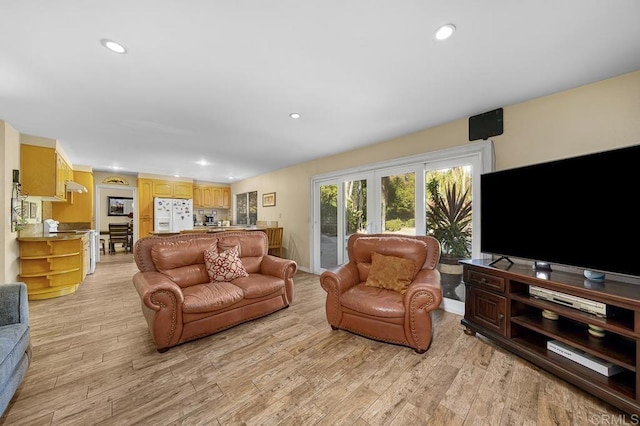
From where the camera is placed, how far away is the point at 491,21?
150 centimetres

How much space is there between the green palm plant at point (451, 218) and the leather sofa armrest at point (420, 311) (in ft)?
4.14

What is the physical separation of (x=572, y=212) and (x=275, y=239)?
4.85 metres

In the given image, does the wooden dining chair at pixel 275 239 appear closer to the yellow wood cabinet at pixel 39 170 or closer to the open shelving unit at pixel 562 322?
the yellow wood cabinet at pixel 39 170

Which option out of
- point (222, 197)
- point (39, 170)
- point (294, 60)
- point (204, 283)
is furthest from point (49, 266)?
point (222, 197)

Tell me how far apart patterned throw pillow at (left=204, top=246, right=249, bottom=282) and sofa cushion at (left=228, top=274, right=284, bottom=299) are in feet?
0.33

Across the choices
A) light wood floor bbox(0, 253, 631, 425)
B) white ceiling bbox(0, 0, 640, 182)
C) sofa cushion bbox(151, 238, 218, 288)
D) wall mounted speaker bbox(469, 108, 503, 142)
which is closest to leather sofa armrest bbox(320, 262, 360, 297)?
light wood floor bbox(0, 253, 631, 425)

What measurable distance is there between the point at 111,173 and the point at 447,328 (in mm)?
8701

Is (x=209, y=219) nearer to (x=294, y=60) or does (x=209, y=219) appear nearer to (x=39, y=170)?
(x=39, y=170)

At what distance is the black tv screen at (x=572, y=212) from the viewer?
168cm

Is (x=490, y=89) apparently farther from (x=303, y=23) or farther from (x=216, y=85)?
(x=216, y=85)

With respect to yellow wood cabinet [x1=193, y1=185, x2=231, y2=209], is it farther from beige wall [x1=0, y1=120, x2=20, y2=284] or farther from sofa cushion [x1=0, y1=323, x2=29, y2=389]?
sofa cushion [x1=0, y1=323, x2=29, y2=389]

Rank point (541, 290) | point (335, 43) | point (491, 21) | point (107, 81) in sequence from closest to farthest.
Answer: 1. point (491, 21)
2. point (335, 43)
3. point (541, 290)
4. point (107, 81)

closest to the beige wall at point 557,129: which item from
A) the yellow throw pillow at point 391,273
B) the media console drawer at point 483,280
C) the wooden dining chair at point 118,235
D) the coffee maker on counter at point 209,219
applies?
the media console drawer at point 483,280

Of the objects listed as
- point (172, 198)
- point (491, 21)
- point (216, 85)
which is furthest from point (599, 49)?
point (172, 198)
